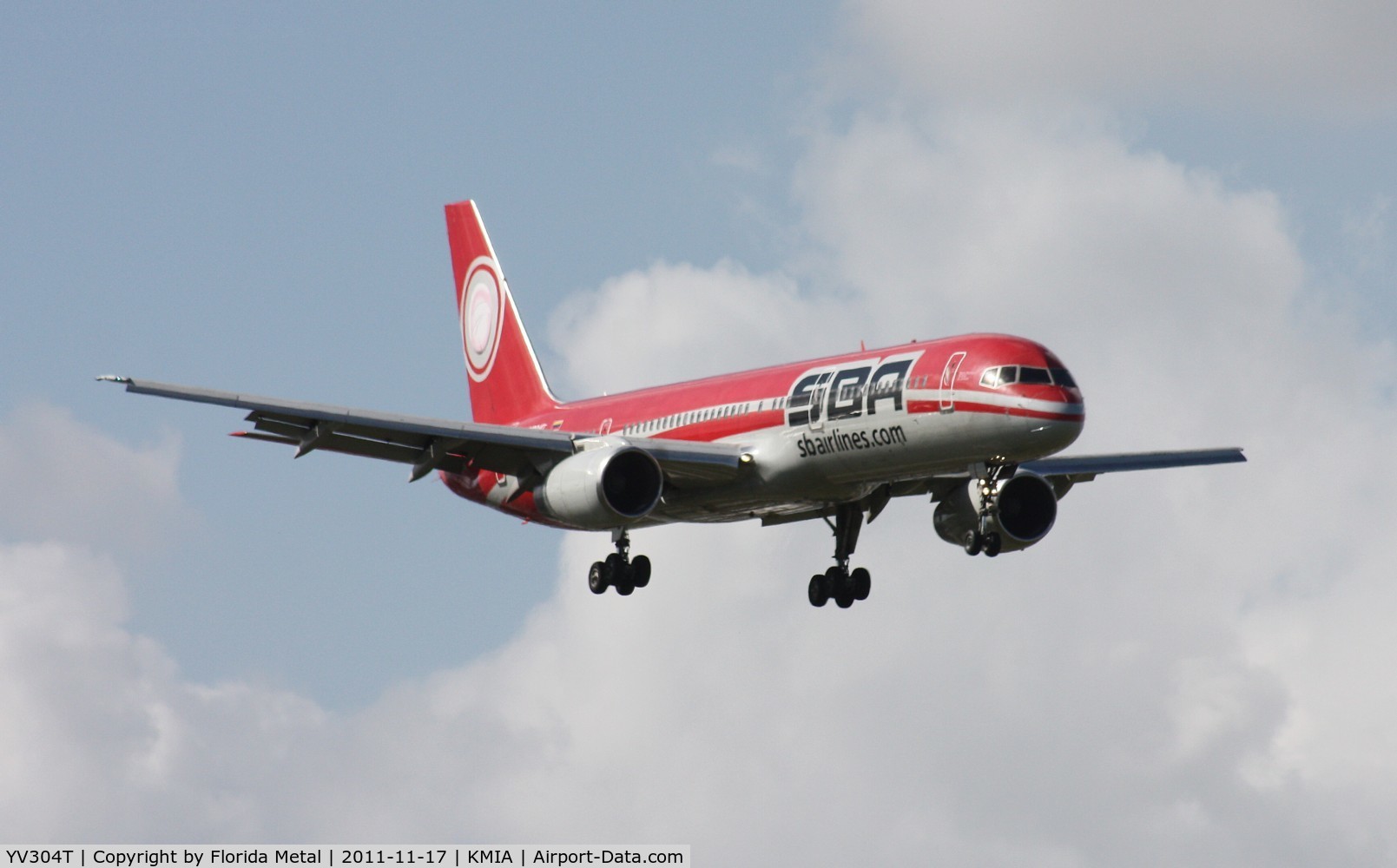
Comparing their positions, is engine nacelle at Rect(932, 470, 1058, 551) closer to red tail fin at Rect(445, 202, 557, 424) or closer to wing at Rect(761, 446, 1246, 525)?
wing at Rect(761, 446, 1246, 525)

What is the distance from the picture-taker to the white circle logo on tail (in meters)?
61.8

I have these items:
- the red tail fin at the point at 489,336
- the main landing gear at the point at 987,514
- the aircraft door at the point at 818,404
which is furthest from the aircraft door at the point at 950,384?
the red tail fin at the point at 489,336

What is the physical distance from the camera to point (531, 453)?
1885 inches

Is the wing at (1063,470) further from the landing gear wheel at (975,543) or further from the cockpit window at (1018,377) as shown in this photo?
the cockpit window at (1018,377)

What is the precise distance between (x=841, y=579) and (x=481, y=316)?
17047 mm

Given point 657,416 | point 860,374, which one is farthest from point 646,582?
point 860,374

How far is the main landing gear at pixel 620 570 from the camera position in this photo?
49125mm

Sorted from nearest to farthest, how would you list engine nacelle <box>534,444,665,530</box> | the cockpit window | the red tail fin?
1. the cockpit window
2. engine nacelle <box>534,444,665,530</box>
3. the red tail fin

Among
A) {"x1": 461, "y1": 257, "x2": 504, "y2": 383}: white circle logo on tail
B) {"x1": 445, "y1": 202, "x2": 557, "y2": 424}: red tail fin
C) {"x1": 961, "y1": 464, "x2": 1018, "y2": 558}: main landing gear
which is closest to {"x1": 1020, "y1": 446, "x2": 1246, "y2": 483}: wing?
{"x1": 961, "y1": 464, "x2": 1018, "y2": 558}: main landing gear

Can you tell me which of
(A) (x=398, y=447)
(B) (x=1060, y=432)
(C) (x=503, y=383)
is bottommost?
(B) (x=1060, y=432)

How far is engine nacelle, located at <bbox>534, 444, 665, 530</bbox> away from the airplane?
1.6 inches

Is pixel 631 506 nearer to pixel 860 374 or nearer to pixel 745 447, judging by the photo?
pixel 745 447

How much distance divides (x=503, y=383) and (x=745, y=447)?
15.9 metres

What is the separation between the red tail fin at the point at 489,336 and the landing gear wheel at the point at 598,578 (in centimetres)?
894
